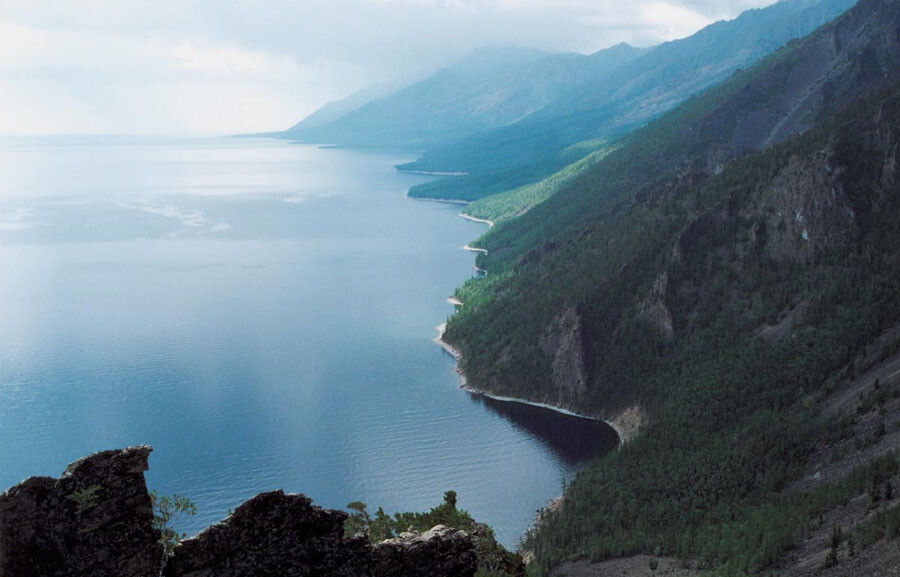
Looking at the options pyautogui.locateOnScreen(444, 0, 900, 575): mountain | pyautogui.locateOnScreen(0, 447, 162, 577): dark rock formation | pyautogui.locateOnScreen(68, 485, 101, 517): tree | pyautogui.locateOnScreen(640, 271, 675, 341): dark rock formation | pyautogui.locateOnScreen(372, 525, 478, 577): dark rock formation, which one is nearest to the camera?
pyautogui.locateOnScreen(0, 447, 162, 577): dark rock formation

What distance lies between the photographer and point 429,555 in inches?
1120

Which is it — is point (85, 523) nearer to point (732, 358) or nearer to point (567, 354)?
point (732, 358)

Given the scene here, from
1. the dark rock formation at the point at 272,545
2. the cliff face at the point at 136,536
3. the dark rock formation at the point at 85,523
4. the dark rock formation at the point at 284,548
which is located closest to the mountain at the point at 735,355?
the dark rock formation at the point at 284,548

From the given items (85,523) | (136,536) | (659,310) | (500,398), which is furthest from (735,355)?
(85,523)

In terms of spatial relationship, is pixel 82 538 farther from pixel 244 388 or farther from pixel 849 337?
pixel 244 388

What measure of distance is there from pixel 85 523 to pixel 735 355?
10798cm

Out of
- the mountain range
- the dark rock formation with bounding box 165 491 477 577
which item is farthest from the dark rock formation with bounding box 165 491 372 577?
the mountain range

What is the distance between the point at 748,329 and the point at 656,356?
46.0 feet

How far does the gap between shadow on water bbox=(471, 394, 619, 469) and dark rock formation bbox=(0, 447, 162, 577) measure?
298 ft

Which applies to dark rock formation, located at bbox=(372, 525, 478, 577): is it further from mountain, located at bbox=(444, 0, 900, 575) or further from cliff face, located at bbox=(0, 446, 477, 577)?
mountain, located at bbox=(444, 0, 900, 575)

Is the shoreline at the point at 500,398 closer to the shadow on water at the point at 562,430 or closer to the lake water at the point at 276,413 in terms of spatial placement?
the shadow on water at the point at 562,430

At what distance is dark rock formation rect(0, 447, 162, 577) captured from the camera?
22.6m

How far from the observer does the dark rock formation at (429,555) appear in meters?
27.8

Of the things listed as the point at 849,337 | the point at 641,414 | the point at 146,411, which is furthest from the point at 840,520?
the point at 146,411
